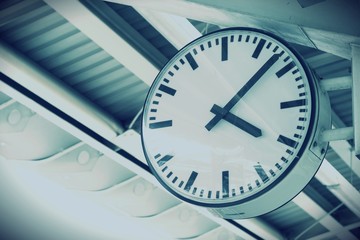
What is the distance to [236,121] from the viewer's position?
2.15 meters

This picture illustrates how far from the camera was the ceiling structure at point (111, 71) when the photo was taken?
2.12 metres

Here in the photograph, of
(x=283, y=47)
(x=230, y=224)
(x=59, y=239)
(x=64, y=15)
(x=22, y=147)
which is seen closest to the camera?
(x=283, y=47)

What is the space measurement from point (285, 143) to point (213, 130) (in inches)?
14.1

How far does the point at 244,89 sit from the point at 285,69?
0.71 feet

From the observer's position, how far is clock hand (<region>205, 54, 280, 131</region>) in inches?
85.8

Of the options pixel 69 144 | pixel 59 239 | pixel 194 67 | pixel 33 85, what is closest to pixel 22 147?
pixel 69 144

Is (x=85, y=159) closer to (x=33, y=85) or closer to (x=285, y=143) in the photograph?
(x=33, y=85)

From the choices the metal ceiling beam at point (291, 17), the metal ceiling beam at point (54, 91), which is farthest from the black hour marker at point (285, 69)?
the metal ceiling beam at point (54, 91)

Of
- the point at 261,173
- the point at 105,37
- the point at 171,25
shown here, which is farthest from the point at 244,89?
the point at 105,37

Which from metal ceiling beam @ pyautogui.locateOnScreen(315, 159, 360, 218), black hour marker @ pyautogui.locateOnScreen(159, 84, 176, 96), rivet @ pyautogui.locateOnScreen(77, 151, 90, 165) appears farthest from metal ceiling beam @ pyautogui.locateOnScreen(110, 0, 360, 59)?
metal ceiling beam @ pyautogui.locateOnScreen(315, 159, 360, 218)

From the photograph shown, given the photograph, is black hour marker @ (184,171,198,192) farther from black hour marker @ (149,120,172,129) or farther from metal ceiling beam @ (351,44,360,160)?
metal ceiling beam @ (351,44,360,160)

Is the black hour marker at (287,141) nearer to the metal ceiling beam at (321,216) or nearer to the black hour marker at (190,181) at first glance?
the black hour marker at (190,181)

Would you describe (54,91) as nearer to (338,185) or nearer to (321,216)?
(338,185)

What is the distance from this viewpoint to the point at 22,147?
159 inches
